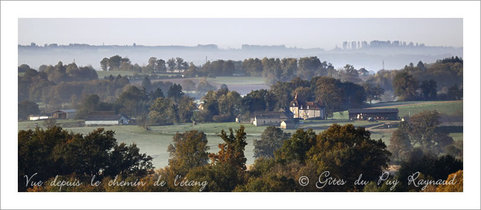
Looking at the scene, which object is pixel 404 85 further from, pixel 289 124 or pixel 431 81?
pixel 289 124

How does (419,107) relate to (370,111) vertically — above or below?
above

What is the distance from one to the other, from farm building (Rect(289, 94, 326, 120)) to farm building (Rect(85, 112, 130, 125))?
597 cm

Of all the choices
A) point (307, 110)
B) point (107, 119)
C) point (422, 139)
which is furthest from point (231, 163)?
point (422, 139)

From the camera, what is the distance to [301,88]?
25.9 m

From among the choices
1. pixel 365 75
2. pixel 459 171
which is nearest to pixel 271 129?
pixel 365 75

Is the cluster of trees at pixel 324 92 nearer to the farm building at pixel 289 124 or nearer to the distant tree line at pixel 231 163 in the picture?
the farm building at pixel 289 124

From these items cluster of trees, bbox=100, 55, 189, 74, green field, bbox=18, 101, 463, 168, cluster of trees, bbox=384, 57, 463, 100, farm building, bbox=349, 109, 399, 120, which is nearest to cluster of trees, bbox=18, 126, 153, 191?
green field, bbox=18, 101, 463, 168

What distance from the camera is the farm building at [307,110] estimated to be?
985 inches

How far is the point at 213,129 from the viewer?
24.5 meters

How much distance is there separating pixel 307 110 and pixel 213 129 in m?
3.52

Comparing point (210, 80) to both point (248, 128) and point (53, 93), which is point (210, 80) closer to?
point (248, 128)

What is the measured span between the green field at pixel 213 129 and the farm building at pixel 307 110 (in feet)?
0.78

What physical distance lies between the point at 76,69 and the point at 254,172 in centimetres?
835

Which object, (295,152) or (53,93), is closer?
(295,152)
